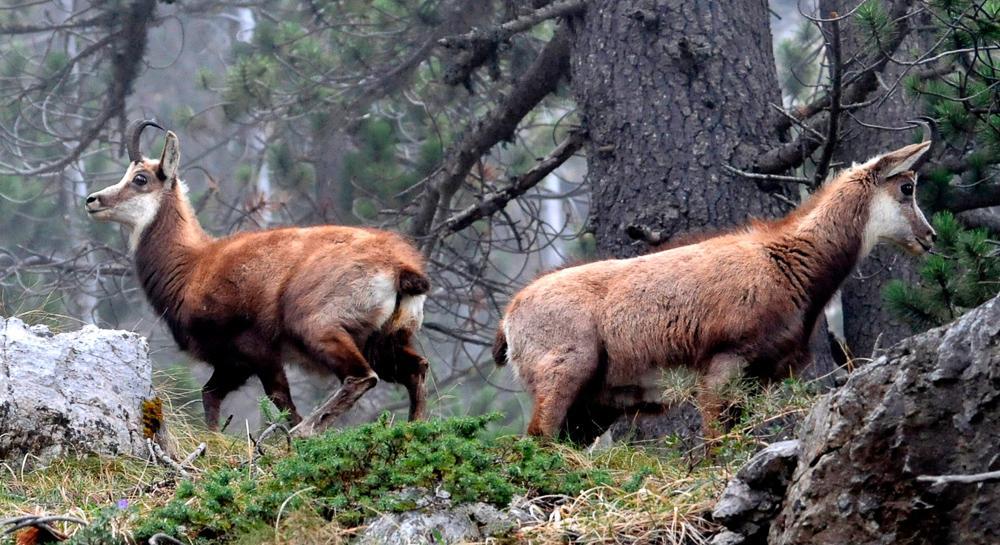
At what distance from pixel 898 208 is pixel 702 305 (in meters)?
1.26

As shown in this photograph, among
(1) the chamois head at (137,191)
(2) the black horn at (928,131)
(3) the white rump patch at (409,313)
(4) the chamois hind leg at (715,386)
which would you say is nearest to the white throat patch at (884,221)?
(2) the black horn at (928,131)

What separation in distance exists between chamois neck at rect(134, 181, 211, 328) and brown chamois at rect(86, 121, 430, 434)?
1 centimetres

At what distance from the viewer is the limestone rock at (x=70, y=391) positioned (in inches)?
239

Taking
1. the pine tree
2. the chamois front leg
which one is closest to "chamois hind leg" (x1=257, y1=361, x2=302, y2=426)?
the chamois front leg

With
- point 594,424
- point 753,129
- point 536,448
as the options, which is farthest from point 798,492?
point 753,129

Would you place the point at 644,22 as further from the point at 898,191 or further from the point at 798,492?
the point at 798,492

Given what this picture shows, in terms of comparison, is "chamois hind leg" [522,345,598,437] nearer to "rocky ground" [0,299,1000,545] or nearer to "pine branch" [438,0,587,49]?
"rocky ground" [0,299,1000,545]

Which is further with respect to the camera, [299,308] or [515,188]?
[515,188]

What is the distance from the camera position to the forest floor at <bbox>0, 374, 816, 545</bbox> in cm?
461

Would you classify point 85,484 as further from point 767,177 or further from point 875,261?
point 875,261

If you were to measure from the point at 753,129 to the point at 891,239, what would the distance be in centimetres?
179

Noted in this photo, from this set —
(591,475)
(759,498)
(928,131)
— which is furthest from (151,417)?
(928,131)

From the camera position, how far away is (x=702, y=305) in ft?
21.9

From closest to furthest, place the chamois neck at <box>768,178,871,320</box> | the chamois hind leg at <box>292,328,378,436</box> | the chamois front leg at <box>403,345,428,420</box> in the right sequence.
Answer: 1. the chamois neck at <box>768,178,871,320</box>
2. the chamois hind leg at <box>292,328,378,436</box>
3. the chamois front leg at <box>403,345,428,420</box>
